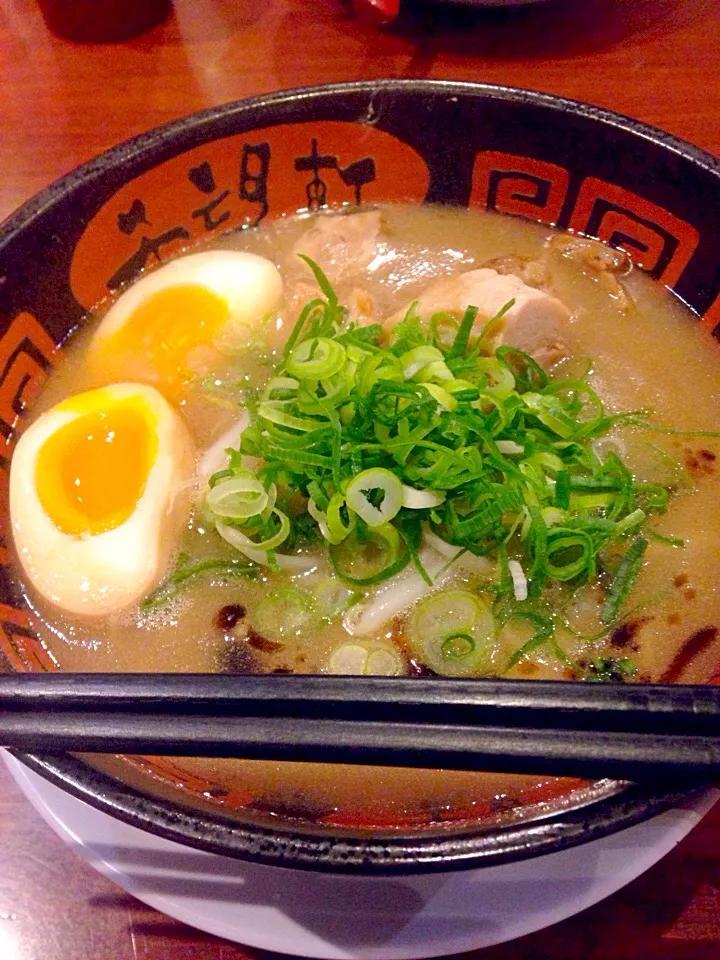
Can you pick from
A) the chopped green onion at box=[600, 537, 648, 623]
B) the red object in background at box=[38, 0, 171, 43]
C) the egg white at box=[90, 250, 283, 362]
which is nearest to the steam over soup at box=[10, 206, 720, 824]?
the chopped green onion at box=[600, 537, 648, 623]

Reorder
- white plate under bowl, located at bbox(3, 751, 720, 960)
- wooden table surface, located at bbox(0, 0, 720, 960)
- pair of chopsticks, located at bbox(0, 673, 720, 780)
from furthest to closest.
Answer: wooden table surface, located at bbox(0, 0, 720, 960) → white plate under bowl, located at bbox(3, 751, 720, 960) → pair of chopsticks, located at bbox(0, 673, 720, 780)

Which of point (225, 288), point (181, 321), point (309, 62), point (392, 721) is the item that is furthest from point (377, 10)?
point (392, 721)

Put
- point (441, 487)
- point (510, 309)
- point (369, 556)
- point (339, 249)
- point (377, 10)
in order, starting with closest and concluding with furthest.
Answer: point (441, 487)
point (369, 556)
point (510, 309)
point (339, 249)
point (377, 10)

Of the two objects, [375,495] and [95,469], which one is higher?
[375,495]

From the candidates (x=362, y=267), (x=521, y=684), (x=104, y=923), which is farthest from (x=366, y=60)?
(x=104, y=923)

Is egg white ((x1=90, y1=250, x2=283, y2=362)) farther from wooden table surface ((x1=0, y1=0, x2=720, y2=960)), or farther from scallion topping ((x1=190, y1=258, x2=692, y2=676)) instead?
wooden table surface ((x1=0, y1=0, x2=720, y2=960))

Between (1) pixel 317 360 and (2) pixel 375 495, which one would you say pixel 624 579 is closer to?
(2) pixel 375 495
